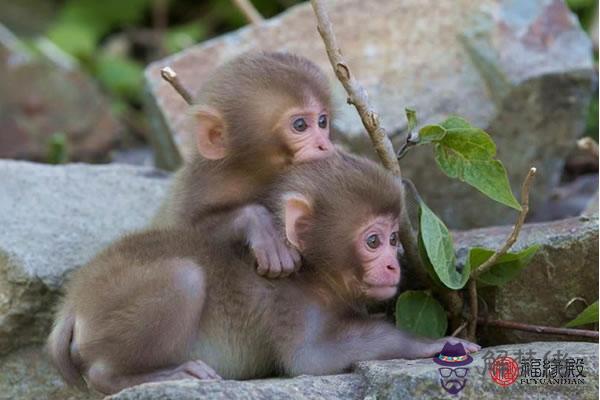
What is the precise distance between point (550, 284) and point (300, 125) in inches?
44.7

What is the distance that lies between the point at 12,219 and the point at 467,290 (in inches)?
78.8

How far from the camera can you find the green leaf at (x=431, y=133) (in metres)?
4.11

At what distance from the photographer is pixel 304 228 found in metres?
3.99

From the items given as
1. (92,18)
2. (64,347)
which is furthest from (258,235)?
(92,18)

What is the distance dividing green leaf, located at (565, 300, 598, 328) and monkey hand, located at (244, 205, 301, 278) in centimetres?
103

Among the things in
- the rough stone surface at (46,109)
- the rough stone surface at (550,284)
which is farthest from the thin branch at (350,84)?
the rough stone surface at (46,109)

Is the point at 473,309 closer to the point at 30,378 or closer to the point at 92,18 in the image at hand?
the point at 30,378

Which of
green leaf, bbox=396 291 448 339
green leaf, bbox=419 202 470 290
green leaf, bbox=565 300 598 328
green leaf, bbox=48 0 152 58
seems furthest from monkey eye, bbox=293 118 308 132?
green leaf, bbox=48 0 152 58

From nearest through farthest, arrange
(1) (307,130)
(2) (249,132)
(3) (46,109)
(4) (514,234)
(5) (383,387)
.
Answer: (5) (383,387) < (4) (514,234) < (1) (307,130) < (2) (249,132) < (3) (46,109)

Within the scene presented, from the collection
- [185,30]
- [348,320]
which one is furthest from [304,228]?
[185,30]

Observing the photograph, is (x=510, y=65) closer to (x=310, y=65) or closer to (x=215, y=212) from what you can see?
A: (x=310, y=65)

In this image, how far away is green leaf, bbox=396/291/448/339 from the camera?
4.19m

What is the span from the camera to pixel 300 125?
4484 mm

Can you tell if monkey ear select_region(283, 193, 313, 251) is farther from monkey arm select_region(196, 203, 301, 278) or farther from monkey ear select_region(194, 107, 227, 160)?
monkey ear select_region(194, 107, 227, 160)
